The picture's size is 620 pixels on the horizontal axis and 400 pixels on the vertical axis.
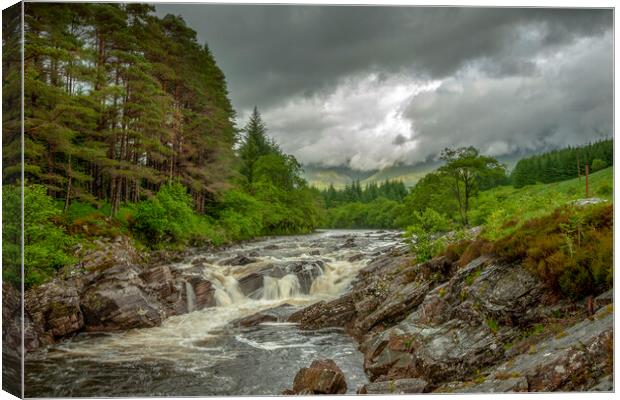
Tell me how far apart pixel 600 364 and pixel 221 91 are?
291 inches

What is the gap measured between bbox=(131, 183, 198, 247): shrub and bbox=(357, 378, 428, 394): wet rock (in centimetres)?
665

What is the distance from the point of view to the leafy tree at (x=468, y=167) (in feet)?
26.7

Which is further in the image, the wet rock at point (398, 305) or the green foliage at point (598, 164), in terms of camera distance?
the wet rock at point (398, 305)

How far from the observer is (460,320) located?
7.04 meters

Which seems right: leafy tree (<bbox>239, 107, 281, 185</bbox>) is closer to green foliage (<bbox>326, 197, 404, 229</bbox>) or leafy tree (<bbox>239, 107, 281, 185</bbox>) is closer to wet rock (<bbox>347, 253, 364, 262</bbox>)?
green foliage (<bbox>326, 197, 404, 229</bbox>)

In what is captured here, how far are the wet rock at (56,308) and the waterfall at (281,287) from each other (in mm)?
5005

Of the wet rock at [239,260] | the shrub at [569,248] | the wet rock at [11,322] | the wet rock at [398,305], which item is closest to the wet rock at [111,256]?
the wet rock at [239,260]

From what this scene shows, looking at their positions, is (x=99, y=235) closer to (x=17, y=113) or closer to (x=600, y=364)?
(x=17, y=113)

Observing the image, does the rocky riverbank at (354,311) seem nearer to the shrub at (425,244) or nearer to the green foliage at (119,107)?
the shrub at (425,244)

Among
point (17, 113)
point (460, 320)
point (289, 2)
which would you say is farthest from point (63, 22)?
point (460, 320)

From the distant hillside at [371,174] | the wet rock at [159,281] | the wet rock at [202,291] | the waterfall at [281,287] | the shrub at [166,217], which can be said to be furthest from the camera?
the waterfall at [281,287]

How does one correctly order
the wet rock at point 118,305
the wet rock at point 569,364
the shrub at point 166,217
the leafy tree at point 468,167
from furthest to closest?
the shrub at point 166,217, the wet rock at point 118,305, the leafy tree at point 468,167, the wet rock at point 569,364

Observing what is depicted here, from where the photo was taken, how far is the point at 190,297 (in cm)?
1234

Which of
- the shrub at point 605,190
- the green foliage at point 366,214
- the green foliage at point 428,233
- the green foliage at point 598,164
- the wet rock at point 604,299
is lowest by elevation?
the wet rock at point 604,299
